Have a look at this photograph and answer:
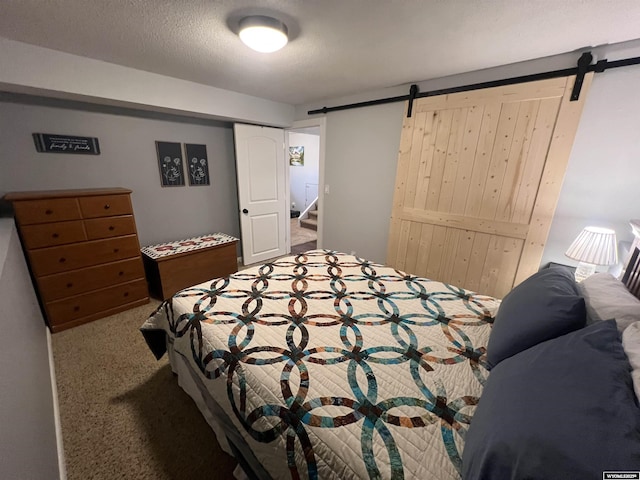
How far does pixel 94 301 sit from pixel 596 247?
13.1ft

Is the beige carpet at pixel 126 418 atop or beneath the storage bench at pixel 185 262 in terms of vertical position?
beneath

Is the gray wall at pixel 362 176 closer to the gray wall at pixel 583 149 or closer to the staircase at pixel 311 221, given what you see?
the gray wall at pixel 583 149

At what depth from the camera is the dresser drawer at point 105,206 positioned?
2.10 metres

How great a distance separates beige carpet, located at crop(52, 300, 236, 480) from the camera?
123 centimetres

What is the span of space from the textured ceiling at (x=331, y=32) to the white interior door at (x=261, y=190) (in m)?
1.15

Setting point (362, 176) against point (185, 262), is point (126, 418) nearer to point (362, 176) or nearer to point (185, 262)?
point (185, 262)

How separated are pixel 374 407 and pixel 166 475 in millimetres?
1126

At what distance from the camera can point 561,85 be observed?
6.01ft

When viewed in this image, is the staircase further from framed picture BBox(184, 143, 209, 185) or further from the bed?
the bed

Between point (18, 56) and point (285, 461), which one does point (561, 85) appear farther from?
point (18, 56)

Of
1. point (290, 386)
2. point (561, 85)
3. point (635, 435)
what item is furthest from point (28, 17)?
point (561, 85)

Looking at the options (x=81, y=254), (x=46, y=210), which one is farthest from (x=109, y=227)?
(x=46, y=210)

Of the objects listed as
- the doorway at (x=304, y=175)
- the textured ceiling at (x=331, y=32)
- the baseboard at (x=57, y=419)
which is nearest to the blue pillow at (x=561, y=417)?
the textured ceiling at (x=331, y=32)

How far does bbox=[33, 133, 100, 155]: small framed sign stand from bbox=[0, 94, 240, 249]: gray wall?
0.04 meters
